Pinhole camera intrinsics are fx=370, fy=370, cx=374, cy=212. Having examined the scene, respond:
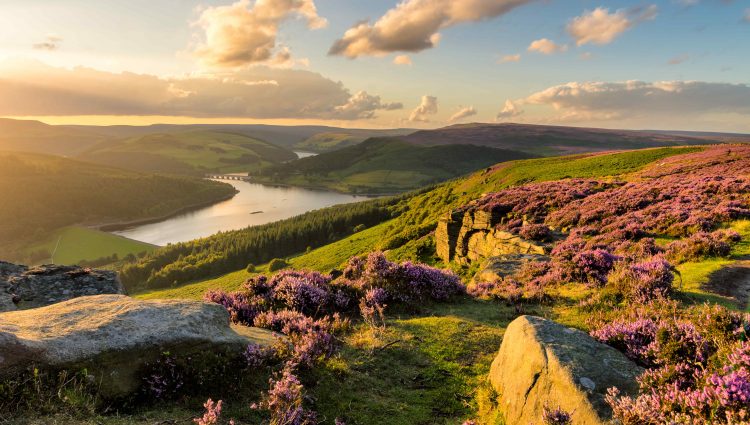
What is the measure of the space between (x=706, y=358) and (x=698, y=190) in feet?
102

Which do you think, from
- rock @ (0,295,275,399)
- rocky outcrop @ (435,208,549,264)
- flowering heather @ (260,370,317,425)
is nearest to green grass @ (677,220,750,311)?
rocky outcrop @ (435,208,549,264)

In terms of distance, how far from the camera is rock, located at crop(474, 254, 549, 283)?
16.9 metres

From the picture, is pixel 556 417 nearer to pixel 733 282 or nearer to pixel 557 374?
pixel 557 374

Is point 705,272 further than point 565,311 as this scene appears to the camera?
Yes

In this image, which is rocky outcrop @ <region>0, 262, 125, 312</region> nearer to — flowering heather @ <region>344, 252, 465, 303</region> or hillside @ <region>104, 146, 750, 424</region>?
hillside @ <region>104, 146, 750, 424</region>

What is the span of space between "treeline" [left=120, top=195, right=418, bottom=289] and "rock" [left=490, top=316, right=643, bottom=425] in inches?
4184

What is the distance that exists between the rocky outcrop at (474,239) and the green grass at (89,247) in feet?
562

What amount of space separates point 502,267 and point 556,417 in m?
13.3

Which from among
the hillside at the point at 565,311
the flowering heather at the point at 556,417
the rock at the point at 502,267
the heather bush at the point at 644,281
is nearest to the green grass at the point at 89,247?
the rock at the point at 502,267

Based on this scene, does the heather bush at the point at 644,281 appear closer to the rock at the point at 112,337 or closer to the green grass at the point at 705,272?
the green grass at the point at 705,272

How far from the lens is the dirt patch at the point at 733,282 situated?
438 inches

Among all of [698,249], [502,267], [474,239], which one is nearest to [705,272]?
[698,249]

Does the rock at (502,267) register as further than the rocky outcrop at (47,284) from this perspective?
Yes

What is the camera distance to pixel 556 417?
16.5 ft
